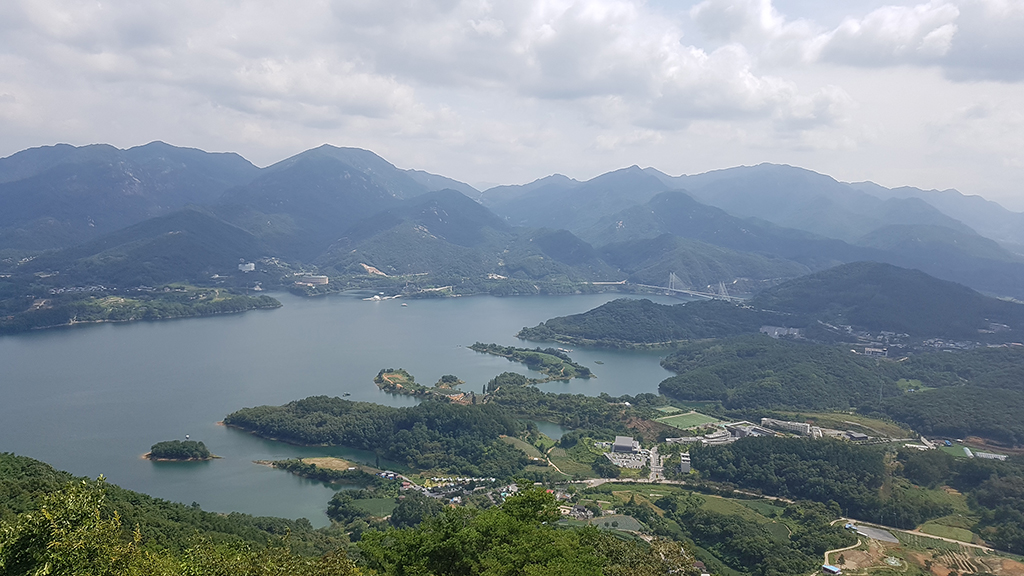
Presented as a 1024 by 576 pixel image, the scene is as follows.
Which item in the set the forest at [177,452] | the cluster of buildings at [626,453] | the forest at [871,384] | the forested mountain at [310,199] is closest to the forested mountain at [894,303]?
the forest at [871,384]

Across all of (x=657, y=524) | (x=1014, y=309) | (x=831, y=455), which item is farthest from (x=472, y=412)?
(x=1014, y=309)

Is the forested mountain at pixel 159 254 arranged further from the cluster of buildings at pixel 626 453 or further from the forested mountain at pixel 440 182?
the forested mountain at pixel 440 182

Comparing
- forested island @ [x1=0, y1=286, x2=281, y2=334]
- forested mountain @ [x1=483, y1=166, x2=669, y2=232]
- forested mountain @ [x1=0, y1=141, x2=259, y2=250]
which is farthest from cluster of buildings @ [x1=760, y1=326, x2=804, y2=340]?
forested mountain @ [x1=0, y1=141, x2=259, y2=250]

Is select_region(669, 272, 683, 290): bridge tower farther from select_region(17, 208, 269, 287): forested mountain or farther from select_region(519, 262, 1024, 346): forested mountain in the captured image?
select_region(17, 208, 269, 287): forested mountain

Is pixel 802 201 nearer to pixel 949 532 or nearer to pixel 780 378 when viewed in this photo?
pixel 780 378

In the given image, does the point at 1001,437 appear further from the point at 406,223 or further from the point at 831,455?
the point at 406,223
